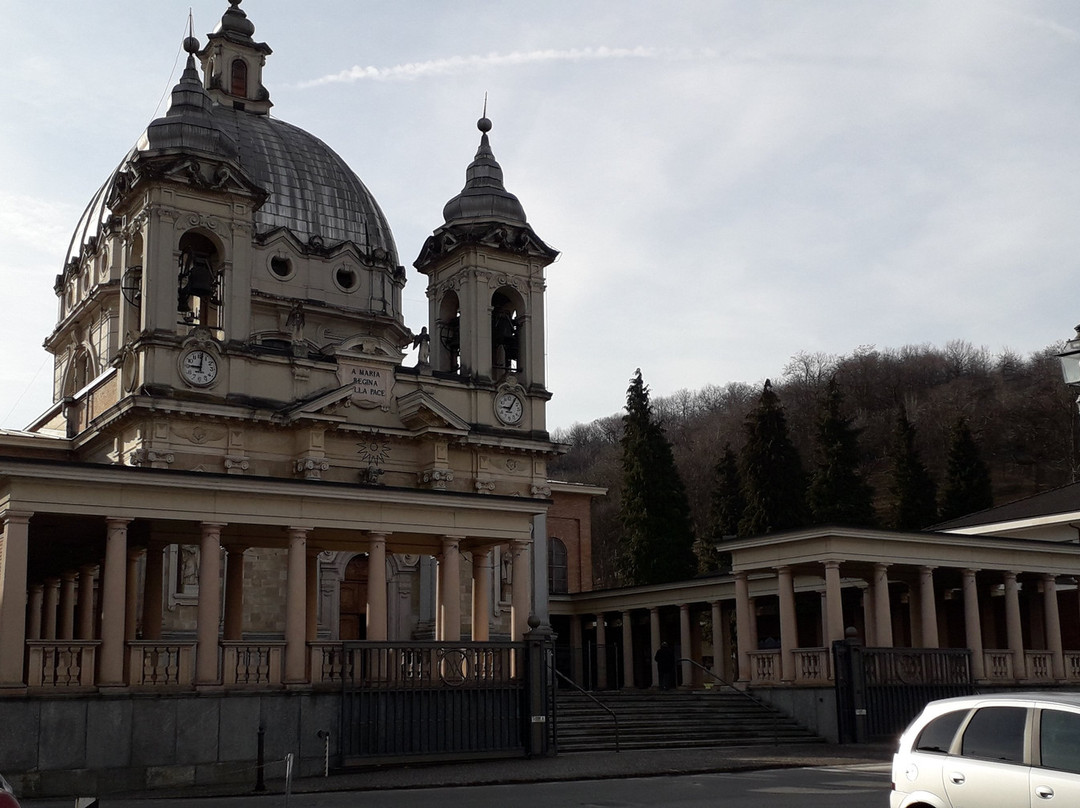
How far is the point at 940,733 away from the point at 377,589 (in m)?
14.9

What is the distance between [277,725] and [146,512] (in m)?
4.31

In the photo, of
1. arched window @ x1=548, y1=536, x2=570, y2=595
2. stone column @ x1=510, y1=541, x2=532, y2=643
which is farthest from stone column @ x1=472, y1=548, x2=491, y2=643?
arched window @ x1=548, y1=536, x2=570, y2=595

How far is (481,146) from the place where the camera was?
4238cm

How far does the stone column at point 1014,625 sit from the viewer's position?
3153cm

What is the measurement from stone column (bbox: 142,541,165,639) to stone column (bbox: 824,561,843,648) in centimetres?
1451

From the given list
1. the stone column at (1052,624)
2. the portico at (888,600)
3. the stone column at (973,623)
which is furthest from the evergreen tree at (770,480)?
the stone column at (973,623)

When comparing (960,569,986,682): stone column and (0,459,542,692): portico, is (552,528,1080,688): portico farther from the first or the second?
(0,459,542,692): portico

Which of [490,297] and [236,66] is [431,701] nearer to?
[490,297]

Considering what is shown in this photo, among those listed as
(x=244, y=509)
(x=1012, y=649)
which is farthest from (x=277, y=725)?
(x=1012, y=649)

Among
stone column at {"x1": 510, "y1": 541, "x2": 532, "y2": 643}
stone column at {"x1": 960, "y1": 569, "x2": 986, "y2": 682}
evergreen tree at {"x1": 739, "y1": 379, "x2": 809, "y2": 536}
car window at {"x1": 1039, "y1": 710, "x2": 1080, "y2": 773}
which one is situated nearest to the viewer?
car window at {"x1": 1039, "y1": 710, "x2": 1080, "y2": 773}

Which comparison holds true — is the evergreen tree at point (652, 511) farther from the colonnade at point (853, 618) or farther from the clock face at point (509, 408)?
the clock face at point (509, 408)

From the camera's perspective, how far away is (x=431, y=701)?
2280cm

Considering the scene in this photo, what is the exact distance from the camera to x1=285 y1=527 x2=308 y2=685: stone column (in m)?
22.5

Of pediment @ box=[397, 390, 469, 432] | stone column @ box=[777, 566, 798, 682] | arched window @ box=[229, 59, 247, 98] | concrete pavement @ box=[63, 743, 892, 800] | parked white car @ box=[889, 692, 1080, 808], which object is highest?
arched window @ box=[229, 59, 247, 98]
